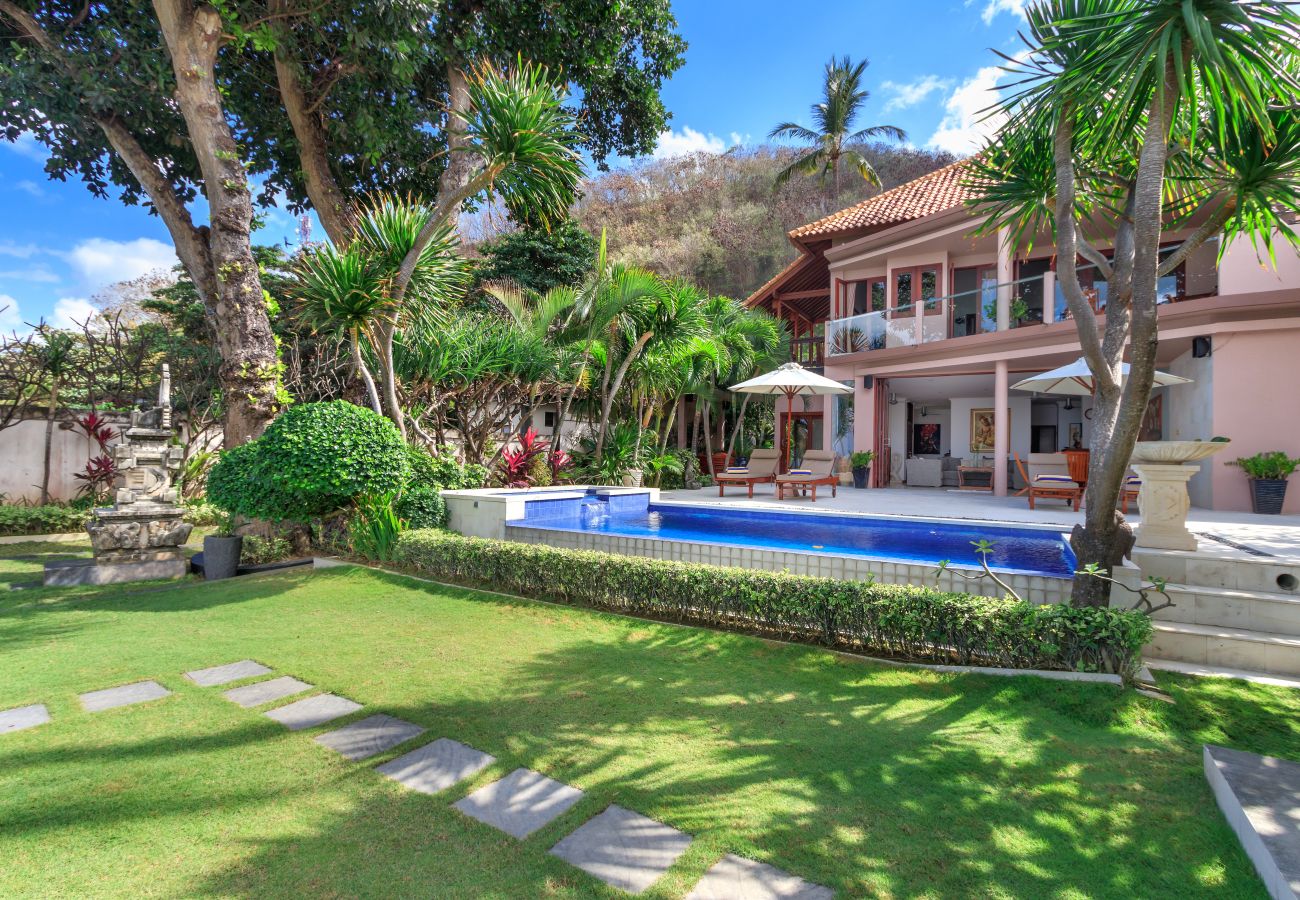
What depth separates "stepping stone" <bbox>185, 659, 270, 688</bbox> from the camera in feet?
13.5

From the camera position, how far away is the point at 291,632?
17.3 feet

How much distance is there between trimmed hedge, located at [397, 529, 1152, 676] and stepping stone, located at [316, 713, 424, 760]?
2709 millimetres

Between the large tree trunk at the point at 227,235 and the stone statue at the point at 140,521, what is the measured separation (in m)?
0.87

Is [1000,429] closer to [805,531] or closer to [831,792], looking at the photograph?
[805,531]

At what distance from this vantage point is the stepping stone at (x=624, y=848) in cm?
224

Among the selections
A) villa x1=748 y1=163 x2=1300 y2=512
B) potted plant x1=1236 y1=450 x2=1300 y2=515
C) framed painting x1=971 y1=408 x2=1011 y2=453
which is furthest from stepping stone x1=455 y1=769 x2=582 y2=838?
framed painting x1=971 y1=408 x2=1011 y2=453

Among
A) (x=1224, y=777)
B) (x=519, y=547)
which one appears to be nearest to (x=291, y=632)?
(x=519, y=547)

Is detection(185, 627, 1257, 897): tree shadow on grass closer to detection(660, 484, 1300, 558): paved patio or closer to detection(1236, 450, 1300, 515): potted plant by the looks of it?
detection(660, 484, 1300, 558): paved patio

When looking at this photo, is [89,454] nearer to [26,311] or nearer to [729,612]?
[26,311]

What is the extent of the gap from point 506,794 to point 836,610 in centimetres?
293

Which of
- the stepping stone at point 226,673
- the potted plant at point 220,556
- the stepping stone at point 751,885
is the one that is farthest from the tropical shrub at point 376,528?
the stepping stone at point 751,885

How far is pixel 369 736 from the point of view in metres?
3.33

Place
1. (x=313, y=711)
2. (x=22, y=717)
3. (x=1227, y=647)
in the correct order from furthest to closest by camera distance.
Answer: (x=1227, y=647), (x=313, y=711), (x=22, y=717)

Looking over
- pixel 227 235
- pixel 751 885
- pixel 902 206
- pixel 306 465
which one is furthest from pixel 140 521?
pixel 902 206
